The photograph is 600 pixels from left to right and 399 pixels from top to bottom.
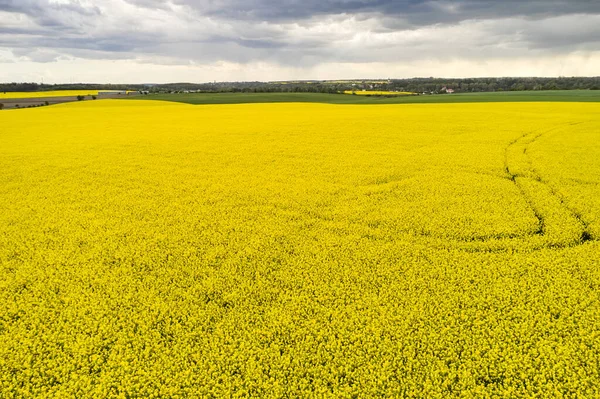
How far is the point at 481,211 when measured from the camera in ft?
41.7

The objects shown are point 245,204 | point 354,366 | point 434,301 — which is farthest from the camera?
point 245,204

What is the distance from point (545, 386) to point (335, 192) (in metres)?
10.3

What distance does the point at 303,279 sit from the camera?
874cm

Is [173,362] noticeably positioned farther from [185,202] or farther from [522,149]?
[522,149]

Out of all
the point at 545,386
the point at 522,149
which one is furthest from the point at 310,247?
the point at 522,149

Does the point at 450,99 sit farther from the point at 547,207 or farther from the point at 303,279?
the point at 303,279

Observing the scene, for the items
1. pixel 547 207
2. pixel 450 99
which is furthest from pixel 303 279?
pixel 450 99

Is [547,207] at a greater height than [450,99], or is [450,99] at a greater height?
[450,99]

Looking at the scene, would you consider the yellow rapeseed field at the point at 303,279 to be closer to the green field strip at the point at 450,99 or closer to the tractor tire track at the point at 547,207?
the tractor tire track at the point at 547,207

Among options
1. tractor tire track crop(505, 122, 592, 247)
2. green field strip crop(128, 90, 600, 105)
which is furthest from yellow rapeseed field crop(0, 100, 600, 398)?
green field strip crop(128, 90, 600, 105)

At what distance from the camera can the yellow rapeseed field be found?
6.00 m

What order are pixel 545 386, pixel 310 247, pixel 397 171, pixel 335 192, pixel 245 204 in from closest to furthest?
1. pixel 545 386
2. pixel 310 247
3. pixel 245 204
4. pixel 335 192
5. pixel 397 171

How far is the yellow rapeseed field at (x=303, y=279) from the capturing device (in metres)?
6.00

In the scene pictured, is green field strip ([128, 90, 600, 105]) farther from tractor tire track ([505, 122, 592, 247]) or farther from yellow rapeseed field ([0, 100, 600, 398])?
yellow rapeseed field ([0, 100, 600, 398])
